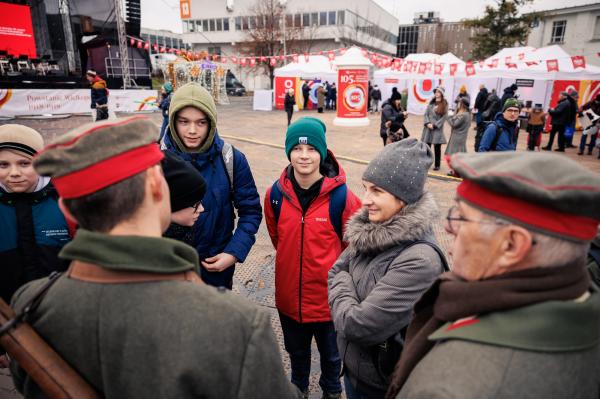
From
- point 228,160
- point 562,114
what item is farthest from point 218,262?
point 562,114

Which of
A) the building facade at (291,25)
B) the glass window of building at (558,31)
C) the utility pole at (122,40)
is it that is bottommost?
the utility pole at (122,40)

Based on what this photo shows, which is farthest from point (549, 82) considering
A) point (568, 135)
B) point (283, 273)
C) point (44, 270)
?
point (44, 270)

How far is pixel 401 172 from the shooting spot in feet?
6.05

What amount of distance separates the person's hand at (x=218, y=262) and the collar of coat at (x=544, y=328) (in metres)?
1.70

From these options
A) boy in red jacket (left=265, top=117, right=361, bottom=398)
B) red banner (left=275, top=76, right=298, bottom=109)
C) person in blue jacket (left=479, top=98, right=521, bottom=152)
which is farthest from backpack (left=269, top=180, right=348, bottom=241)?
red banner (left=275, top=76, right=298, bottom=109)

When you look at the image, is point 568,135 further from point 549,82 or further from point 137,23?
point 137,23

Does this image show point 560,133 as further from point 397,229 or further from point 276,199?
point 397,229

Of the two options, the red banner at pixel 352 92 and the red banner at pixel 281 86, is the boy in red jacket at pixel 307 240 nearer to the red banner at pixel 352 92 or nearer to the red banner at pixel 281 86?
the red banner at pixel 352 92

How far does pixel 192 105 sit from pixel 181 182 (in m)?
0.68

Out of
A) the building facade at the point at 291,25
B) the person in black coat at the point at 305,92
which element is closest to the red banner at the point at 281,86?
the person in black coat at the point at 305,92

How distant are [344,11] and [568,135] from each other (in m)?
41.1

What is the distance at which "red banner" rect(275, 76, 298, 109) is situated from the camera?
23.8 meters

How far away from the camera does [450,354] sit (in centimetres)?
92

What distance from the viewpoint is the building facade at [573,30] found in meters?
26.8
